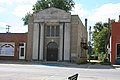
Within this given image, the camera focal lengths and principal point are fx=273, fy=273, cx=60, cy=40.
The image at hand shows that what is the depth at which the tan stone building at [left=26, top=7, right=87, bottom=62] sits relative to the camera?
155 feet

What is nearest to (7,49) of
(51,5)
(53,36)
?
(53,36)

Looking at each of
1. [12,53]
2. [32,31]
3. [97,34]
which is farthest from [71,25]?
[97,34]

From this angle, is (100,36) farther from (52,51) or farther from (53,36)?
(52,51)

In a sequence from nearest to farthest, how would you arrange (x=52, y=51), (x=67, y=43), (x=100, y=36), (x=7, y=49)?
1. (x=67, y=43)
2. (x=52, y=51)
3. (x=7, y=49)
4. (x=100, y=36)

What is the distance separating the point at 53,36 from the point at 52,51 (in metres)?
2.67

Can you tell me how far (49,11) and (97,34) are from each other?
4139 centimetres

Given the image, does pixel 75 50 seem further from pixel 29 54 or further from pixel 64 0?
pixel 64 0

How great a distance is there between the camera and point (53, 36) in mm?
48625

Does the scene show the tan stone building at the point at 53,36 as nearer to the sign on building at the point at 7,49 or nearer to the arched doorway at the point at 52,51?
the arched doorway at the point at 52,51

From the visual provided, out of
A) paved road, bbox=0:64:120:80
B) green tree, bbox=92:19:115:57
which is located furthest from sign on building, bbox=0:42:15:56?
green tree, bbox=92:19:115:57

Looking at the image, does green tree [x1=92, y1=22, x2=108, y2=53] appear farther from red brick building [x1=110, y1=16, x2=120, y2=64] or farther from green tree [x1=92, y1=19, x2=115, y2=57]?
red brick building [x1=110, y1=16, x2=120, y2=64]

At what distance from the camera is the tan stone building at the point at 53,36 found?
4716 cm

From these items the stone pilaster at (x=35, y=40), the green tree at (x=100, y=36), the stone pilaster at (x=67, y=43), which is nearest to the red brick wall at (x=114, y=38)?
the stone pilaster at (x=67, y=43)

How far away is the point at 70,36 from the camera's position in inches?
1871
